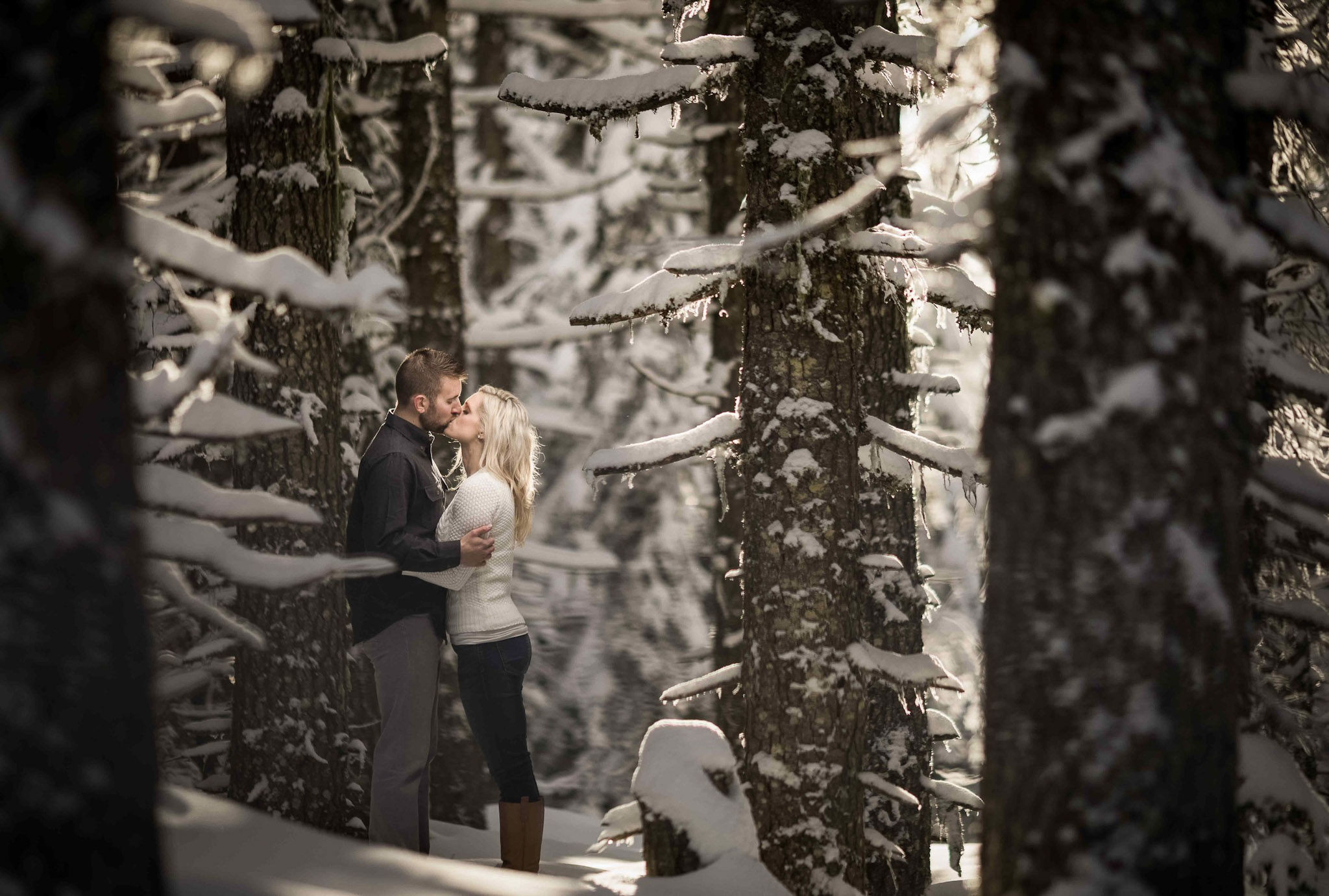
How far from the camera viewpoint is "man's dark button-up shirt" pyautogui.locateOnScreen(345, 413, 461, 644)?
5223 millimetres

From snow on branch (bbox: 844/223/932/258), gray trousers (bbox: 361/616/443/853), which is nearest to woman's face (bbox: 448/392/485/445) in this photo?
gray trousers (bbox: 361/616/443/853)

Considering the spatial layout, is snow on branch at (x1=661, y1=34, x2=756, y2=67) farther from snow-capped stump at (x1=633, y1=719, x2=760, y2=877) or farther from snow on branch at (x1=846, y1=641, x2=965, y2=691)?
snow-capped stump at (x1=633, y1=719, x2=760, y2=877)

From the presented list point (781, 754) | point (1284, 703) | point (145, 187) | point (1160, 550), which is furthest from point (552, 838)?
point (1160, 550)

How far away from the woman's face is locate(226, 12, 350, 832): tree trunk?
928 mm

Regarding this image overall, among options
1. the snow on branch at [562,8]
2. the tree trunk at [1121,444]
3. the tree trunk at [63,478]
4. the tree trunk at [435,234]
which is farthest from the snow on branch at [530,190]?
the tree trunk at [63,478]

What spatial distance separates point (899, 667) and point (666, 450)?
1545 mm

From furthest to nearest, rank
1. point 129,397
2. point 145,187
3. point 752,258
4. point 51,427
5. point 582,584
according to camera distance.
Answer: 1. point 582,584
2. point 145,187
3. point 752,258
4. point 129,397
5. point 51,427

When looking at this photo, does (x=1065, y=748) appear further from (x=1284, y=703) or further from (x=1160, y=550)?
(x=1284, y=703)

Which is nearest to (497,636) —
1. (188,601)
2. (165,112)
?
(188,601)

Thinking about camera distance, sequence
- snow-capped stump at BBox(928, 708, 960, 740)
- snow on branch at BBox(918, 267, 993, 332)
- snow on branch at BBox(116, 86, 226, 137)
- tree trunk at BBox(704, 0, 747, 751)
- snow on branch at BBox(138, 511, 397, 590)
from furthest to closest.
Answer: tree trunk at BBox(704, 0, 747, 751) → snow-capped stump at BBox(928, 708, 960, 740) → snow on branch at BBox(918, 267, 993, 332) → snow on branch at BBox(116, 86, 226, 137) → snow on branch at BBox(138, 511, 397, 590)

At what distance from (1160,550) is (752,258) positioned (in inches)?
101

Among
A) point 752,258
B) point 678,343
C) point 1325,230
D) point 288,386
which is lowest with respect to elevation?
point 678,343

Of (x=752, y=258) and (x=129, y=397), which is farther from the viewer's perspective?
(x=752, y=258)

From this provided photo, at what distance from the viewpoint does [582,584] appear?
1391 cm
